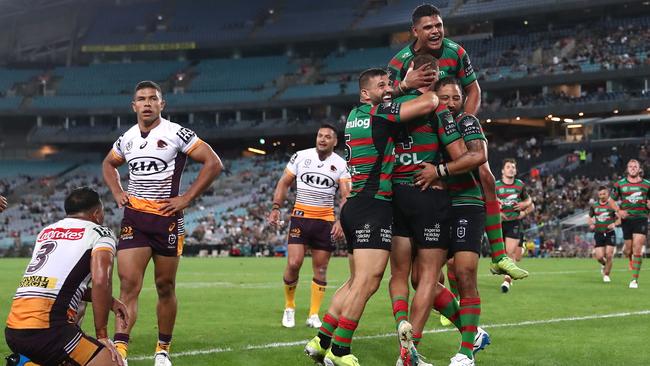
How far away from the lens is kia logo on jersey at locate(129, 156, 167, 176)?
852 centimetres

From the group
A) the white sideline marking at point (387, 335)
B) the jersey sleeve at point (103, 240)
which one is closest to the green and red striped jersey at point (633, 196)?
the white sideline marking at point (387, 335)

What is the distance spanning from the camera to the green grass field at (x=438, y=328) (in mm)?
8602

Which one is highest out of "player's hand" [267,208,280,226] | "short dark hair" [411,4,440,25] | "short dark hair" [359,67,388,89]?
"short dark hair" [411,4,440,25]

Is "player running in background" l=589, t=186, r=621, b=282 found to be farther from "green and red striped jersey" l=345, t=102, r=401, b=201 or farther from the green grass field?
"green and red striped jersey" l=345, t=102, r=401, b=201

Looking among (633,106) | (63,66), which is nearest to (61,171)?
(63,66)

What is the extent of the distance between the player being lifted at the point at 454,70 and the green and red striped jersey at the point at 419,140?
455 millimetres

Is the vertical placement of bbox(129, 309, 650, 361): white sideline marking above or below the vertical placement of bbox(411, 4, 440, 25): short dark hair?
below

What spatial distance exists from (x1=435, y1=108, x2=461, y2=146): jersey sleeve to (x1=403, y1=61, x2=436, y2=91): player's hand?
0.26m

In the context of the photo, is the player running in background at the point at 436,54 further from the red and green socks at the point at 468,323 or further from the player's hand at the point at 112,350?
the player's hand at the point at 112,350

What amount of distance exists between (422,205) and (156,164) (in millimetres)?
2619

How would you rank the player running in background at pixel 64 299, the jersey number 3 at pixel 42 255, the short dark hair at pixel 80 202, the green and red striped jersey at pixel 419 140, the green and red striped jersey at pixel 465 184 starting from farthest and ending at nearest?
the green and red striped jersey at pixel 465 184 < the green and red striped jersey at pixel 419 140 < the short dark hair at pixel 80 202 < the jersey number 3 at pixel 42 255 < the player running in background at pixel 64 299

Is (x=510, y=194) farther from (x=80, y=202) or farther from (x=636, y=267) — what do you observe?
(x=80, y=202)

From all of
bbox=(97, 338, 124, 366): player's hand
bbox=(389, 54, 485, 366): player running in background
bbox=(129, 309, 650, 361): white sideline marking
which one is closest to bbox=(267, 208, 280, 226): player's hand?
bbox=(129, 309, 650, 361): white sideline marking

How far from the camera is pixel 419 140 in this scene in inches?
303
